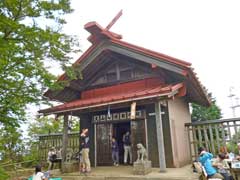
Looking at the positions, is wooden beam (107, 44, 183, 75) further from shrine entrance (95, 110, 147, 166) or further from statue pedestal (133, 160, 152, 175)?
statue pedestal (133, 160, 152, 175)

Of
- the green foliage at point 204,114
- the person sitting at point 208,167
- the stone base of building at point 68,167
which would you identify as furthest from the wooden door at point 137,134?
the green foliage at point 204,114

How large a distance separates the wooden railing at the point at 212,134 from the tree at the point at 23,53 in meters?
6.97

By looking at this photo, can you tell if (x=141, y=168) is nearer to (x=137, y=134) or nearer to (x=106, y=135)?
(x=137, y=134)

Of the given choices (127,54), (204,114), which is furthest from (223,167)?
(204,114)

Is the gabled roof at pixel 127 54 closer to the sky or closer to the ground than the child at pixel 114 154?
closer to the sky

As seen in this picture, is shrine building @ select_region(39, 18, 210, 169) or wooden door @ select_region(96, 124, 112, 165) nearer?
shrine building @ select_region(39, 18, 210, 169)

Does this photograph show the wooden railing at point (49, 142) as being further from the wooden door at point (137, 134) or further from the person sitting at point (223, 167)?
the person sitting at point (223, 167)

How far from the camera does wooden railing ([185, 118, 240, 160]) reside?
945cm

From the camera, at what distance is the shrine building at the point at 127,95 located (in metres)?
8.77

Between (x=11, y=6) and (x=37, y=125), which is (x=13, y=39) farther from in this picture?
(x=37, y=125)

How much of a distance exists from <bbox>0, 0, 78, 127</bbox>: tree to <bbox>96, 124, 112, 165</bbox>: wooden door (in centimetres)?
466

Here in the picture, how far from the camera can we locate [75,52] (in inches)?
298

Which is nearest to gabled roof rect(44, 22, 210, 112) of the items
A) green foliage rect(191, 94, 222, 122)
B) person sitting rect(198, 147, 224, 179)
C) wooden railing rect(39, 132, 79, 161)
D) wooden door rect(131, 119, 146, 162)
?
wooden door rect(131, 119, 146, 162)

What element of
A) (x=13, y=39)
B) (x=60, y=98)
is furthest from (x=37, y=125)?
(x=13, y=39)
